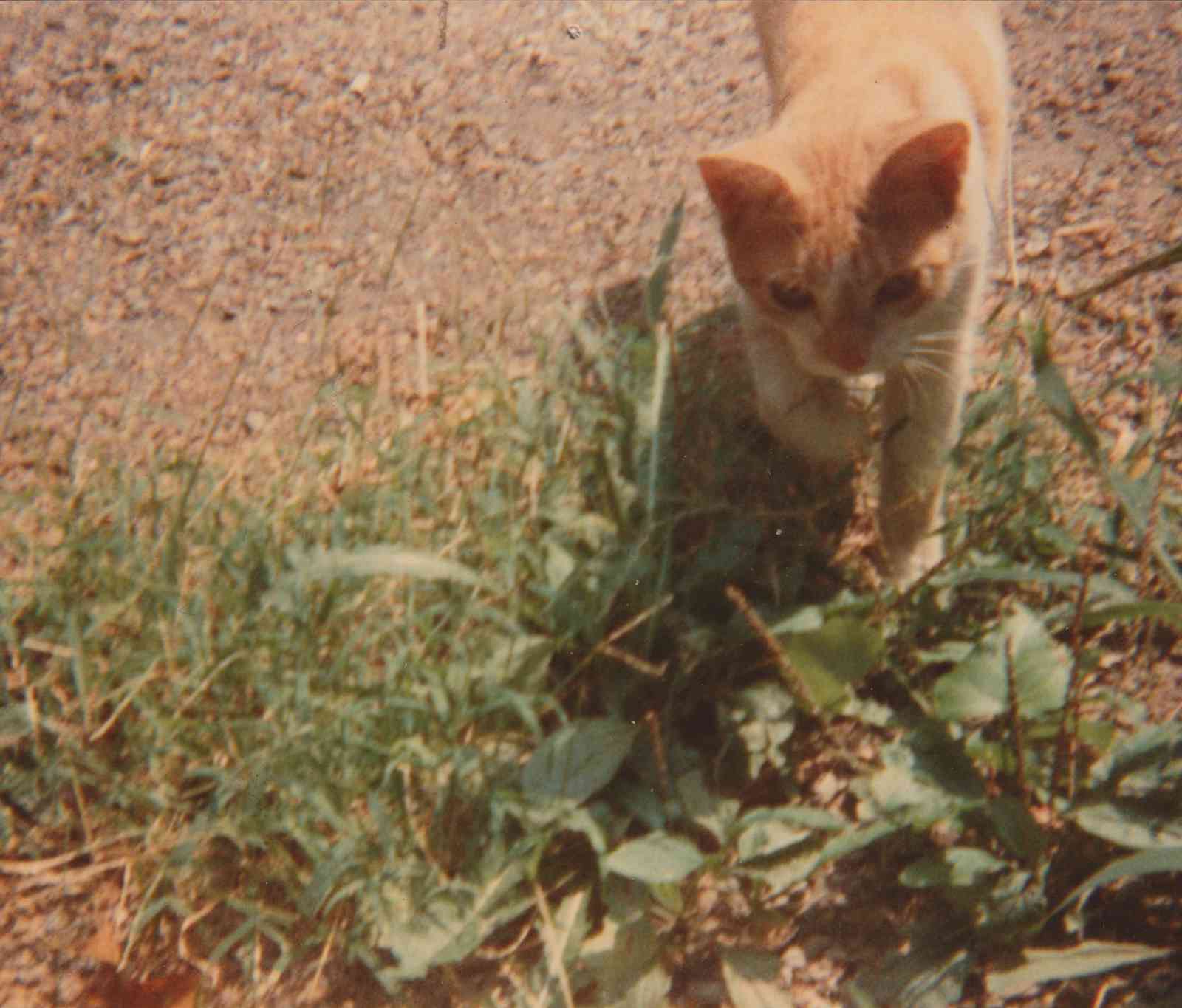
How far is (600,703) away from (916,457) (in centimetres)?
59

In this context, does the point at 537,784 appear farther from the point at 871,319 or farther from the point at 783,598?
the point at 871,319

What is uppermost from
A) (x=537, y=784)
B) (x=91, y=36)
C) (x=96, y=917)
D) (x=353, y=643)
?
(x=91, y=36)

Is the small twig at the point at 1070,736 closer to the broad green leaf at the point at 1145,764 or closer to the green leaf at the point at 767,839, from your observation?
the broad green leaf at the point at 1145,764

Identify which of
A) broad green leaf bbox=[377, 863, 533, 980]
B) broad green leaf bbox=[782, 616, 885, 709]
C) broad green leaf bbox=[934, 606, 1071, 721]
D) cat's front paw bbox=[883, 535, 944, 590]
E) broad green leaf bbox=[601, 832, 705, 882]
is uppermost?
broad green leaf bbox=[782, 616, 885, 709]

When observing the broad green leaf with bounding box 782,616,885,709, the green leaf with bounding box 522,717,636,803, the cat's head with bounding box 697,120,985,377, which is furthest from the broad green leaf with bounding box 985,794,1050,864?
the cat's head with bounding box 697,120,985,377

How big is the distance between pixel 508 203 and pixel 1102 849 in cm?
158

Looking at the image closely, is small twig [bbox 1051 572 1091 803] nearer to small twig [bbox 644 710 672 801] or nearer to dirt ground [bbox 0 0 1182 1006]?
small twig [bbox 644 710 672 801]

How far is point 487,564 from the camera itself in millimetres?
1705

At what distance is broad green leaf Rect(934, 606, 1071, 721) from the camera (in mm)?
1441

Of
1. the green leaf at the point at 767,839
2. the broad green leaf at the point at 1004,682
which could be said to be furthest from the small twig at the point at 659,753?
the broad green leaf at the point at 1004,682

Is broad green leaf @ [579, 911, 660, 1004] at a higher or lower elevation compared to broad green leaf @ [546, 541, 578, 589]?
lower

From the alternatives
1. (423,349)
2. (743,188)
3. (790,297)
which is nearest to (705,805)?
(790,297)

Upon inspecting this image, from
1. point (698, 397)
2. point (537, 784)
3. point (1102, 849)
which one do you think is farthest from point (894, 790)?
point (698, 397)

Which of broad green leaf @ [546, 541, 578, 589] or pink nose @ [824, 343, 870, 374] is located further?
broad green leaf @ [546, 541, 578, 589]
